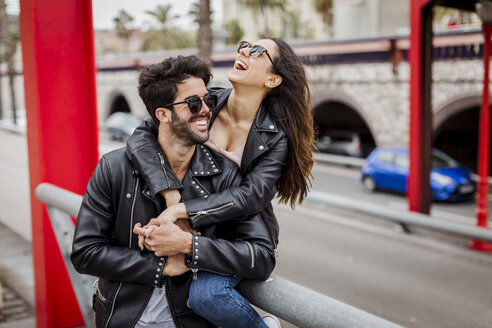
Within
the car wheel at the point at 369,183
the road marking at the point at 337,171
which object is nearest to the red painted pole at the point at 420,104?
the car wheel at the point at 369,183

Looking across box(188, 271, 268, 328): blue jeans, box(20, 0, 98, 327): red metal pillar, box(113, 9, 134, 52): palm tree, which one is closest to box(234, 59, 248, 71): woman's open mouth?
box(188, 271, 268, 328): blue jeans

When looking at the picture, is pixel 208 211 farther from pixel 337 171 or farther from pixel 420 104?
pixel 337 171

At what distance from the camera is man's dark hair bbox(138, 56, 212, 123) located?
222cm

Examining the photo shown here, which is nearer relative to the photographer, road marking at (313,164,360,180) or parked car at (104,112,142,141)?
road marking at (313,164,360,180)

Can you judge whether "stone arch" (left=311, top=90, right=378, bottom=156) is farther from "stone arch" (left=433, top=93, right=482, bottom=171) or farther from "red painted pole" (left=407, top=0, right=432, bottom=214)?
"red painted pole" (left=407, top=0, right=432, bottom=214)

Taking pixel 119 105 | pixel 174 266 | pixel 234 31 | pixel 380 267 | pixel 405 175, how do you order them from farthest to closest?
1. pixel 234 31
2. pixel 119 105
3. pixel 405 175
4. pixel 380 267
5. pixel 174 266

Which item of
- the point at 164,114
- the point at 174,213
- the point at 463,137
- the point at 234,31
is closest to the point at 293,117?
the point at 164,114

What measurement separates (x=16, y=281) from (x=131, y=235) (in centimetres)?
433

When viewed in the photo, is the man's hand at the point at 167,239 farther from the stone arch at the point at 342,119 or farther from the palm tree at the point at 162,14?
the palm tree at the point at 162,14

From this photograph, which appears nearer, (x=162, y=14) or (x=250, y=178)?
(x=250, y=178)

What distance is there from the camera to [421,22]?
30.2 feet

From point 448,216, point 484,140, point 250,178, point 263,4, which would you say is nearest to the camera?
point 250,178

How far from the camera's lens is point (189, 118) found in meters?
2.24

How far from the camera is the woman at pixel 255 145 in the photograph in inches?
83.7
